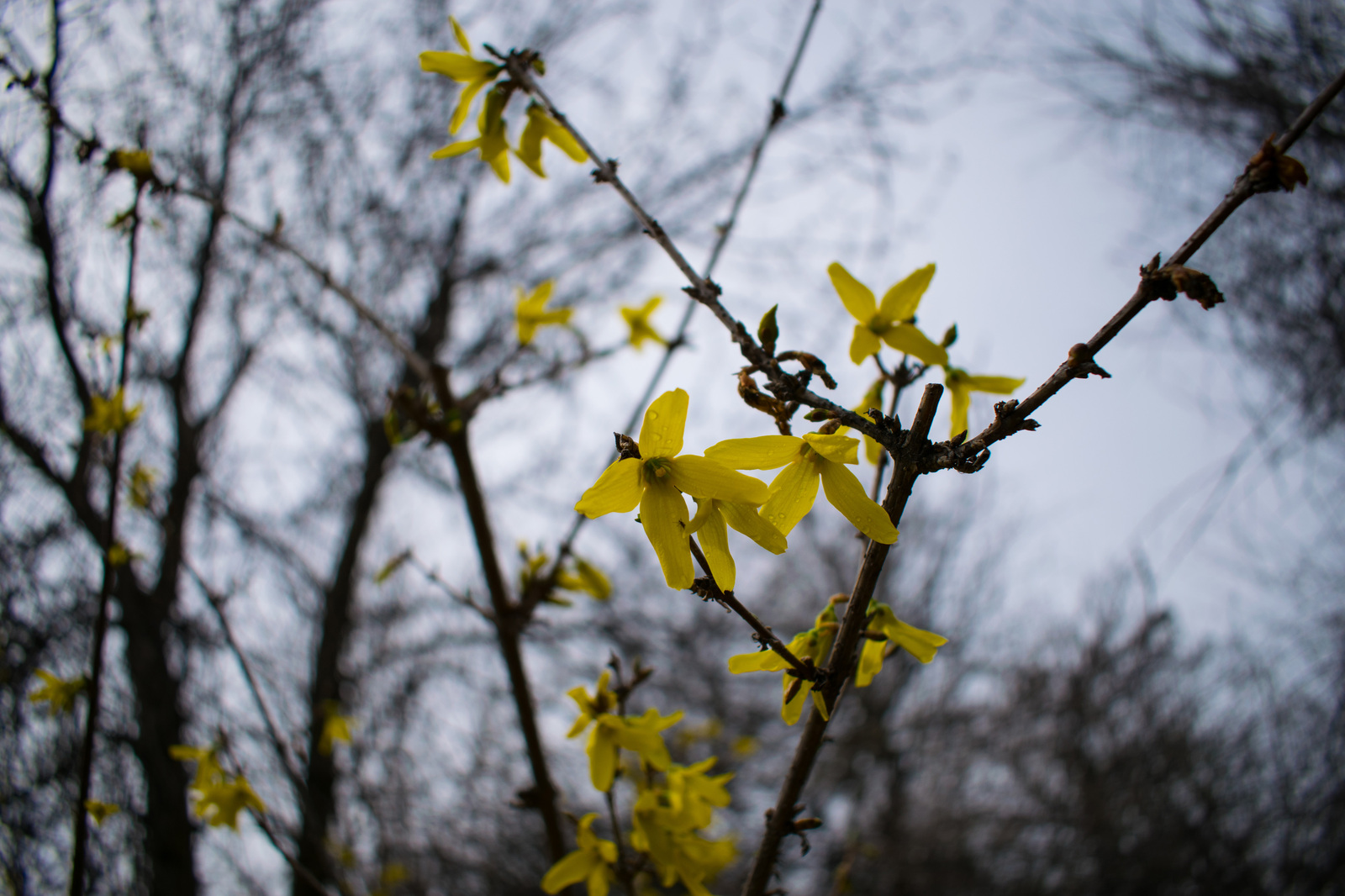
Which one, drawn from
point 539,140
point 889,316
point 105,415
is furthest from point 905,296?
point 105,415

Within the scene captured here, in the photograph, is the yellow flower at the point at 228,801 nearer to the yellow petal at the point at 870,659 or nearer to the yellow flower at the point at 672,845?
the yellow flower at the point at 672,845

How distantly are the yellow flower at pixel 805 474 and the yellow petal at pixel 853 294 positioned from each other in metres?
0.35

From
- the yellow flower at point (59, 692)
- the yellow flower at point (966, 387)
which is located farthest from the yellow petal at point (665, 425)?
the yellow flower at point (59, 692)

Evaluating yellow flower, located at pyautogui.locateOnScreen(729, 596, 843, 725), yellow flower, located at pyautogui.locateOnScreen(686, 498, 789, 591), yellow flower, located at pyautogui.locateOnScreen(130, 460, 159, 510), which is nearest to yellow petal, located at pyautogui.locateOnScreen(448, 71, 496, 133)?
yellow flower, located at pyautogui.locateOnScreen(686, 498, 789, 591)

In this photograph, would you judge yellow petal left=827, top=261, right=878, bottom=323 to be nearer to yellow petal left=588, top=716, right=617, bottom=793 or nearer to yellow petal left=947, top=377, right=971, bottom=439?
yellow petal left=947, top=377, right=971, bottom=439

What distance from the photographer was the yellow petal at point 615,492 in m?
0.78

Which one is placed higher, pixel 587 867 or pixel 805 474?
pixel 805 474

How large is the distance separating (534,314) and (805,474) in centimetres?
138

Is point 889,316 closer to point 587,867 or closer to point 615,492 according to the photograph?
point 615,492

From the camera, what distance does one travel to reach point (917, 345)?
108 centimetres

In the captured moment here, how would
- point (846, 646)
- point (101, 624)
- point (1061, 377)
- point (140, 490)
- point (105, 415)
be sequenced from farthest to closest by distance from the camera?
1. point (140, 490)
2. point (105, 415)
3. point (101, 624)
4. point (846, 646)
5. point (1061, 377)

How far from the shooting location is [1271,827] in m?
4.90

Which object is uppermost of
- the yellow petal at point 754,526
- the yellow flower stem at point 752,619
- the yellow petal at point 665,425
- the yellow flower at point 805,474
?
the yellow petal at point 665,425

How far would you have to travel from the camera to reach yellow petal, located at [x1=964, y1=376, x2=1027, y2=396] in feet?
3.98
